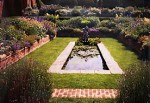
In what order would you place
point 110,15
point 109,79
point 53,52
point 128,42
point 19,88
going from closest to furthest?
point 19,88 < point 109,79 < point 53,52 < point 128,42 < point 110,15

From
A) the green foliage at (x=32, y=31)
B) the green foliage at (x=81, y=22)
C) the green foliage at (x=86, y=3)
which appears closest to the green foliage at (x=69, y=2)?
the green foliage at (x=86, y=3)

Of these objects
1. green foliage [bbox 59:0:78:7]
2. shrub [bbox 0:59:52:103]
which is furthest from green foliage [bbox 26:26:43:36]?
green foliage [bbox 59:0:78:7]

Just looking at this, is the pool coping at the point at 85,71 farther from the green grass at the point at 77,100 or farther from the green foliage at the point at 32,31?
the green foliage at the point at 32,31

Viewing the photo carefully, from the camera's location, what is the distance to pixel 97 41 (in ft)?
54.3

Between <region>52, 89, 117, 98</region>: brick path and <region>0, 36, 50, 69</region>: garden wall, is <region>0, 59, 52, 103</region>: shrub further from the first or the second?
<region>0, 36, 50, 69</region>: garden wall

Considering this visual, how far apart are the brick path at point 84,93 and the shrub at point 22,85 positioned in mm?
1616

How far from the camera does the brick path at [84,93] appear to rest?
659 cm

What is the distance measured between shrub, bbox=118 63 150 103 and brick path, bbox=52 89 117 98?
4.18ft

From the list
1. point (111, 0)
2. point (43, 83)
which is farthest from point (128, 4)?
point (43, 83)

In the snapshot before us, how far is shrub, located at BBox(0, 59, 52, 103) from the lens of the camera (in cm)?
489

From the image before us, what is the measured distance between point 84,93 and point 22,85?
2.28m

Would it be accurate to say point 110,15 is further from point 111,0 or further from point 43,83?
point 43,83

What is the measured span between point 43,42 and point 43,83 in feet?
36.4

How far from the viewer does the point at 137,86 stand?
201 inches
